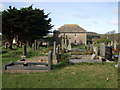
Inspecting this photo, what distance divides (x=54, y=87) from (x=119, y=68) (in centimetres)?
420

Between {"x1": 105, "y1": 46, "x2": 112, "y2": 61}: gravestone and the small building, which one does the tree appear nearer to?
{"x1": 105, "y1": 46, "x2": 112, "y2": 61}: gravestone

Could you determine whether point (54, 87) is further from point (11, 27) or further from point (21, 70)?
point (11, 27)

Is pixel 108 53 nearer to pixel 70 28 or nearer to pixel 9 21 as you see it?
pixel 9 21

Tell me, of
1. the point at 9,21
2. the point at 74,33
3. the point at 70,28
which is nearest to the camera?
the point at 9,21

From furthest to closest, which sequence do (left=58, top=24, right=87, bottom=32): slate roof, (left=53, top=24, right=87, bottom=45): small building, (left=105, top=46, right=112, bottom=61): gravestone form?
(left=58, top=24, right=87, bottom=32): slate roof < (left=53, top=24, right=87, bottom=45): small building < (left=105, top=46, right=112, bottom=61): gravestone

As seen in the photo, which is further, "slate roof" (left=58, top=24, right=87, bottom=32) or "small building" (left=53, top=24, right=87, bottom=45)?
"slate roof" (left=58, top=24, right=87, bottom=32)

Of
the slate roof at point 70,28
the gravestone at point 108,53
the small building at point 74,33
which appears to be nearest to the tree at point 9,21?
the gravestone at point 108,53

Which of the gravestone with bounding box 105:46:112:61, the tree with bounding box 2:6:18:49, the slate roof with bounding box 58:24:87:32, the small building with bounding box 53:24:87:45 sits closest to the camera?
the gravestone with bounding box 105:46:112:61

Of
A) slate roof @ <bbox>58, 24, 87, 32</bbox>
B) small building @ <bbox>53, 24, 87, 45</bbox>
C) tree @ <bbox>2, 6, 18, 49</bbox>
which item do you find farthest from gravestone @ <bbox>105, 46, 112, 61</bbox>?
slate roof @ <bbox>58, 24, 87, 32</bbox>

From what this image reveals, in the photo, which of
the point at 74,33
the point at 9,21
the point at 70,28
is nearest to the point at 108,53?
the point at 9,21

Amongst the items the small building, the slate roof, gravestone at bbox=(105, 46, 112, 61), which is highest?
the slate roof

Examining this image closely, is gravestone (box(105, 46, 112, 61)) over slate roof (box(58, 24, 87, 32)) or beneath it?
beneath

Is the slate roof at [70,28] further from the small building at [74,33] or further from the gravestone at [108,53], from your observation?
the gravestone at [108,53]

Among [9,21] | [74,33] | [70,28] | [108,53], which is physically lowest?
[108,53]
